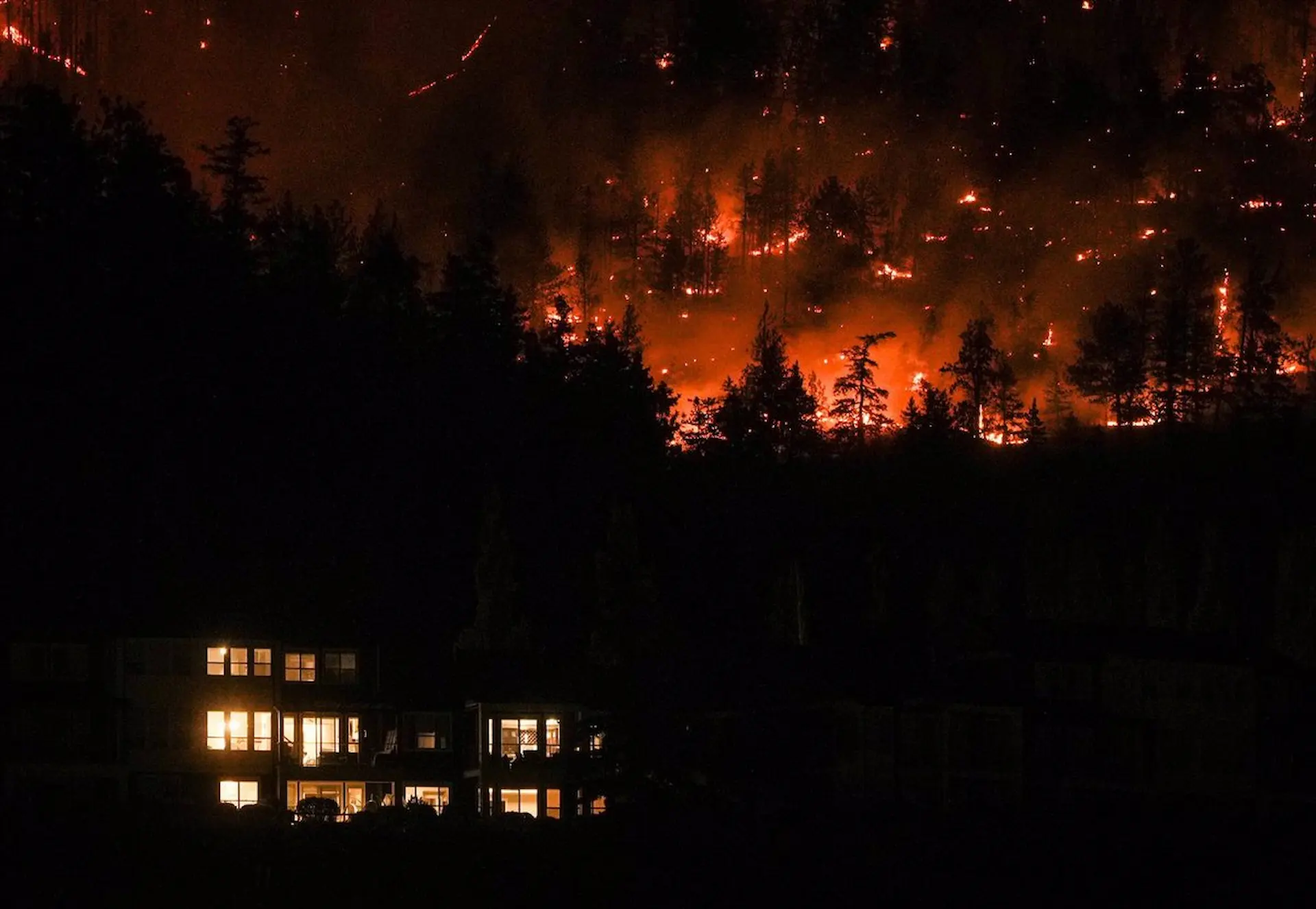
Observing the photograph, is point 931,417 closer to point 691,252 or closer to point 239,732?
point 691,252

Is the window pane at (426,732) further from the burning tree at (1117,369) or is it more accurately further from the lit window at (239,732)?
the burning tree at (1117,369)

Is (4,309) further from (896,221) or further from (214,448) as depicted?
(896,221)

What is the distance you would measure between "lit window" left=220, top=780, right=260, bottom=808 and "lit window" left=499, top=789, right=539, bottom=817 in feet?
24.6

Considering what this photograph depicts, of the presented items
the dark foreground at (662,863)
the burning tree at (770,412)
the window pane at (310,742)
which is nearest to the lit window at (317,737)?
the window pane at (310,742)

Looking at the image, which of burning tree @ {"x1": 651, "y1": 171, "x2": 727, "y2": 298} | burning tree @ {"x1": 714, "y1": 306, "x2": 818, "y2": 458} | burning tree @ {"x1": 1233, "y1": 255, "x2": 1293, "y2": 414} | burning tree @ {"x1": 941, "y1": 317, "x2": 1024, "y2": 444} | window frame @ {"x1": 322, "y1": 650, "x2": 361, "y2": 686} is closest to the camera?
window frame @ {"x1": 322, "y1": 650, "x2": 361, "y2": 686}

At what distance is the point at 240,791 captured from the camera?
57.6 m

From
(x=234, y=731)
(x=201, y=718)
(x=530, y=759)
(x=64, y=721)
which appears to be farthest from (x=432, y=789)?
(x=64, y=721)

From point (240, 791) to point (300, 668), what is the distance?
410 centimetres

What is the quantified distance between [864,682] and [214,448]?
3184cm

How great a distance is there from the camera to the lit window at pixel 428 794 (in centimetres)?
5772

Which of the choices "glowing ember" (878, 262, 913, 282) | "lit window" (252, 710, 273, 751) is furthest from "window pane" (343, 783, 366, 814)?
"glowing ember" (878, 262, 913, 282)

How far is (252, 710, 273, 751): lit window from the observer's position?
189ft

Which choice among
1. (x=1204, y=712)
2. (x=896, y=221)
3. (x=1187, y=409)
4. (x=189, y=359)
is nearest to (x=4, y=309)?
(x=189, y=359)

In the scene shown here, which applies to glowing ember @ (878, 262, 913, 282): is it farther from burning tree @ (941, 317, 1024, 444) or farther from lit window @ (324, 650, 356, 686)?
lit window @ (324, 650, 356, 686)
